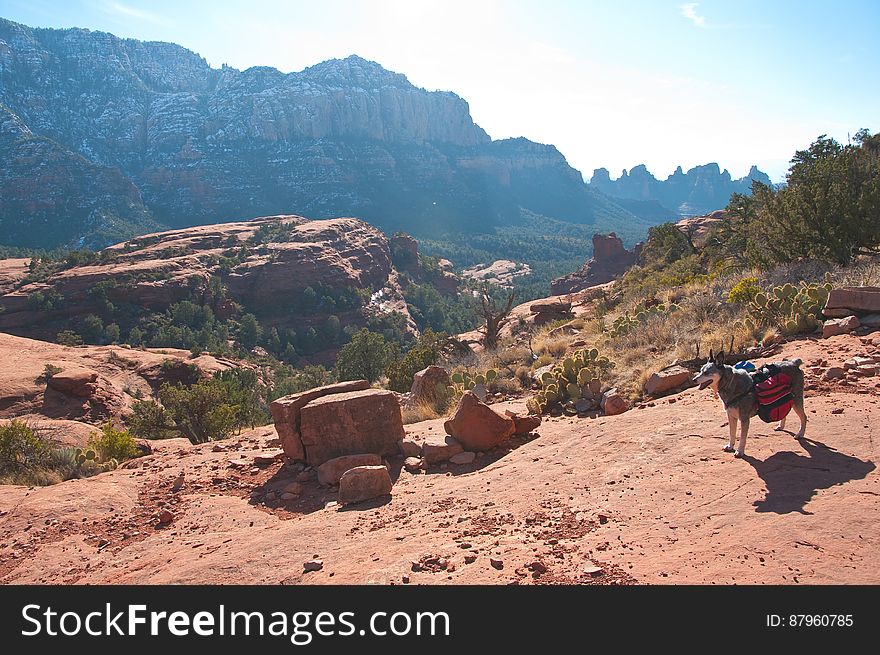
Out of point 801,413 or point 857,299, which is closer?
point 801,413

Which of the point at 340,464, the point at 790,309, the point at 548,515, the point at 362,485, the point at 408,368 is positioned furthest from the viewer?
the point at 408,368

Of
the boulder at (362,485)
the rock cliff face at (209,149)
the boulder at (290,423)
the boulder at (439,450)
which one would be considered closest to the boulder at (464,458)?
the boulder at (439,450)

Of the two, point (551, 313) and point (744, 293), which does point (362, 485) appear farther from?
point (551, 313)

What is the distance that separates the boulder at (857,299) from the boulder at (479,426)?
6220 millimetres

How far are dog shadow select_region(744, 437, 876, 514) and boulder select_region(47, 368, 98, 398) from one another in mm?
27746

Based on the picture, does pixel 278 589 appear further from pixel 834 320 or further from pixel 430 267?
pixel 430 267

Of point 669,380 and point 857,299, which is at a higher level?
point 857,299

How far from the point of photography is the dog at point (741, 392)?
17.2 ft

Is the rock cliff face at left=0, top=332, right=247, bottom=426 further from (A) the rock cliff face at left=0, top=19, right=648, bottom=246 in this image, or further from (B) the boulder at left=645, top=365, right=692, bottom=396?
(A) the rock cliff face at left=0, top=19, right=648, bottom=246

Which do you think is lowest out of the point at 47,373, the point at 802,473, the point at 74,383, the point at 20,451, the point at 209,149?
the point at 74,383

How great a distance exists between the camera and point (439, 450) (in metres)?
7.87

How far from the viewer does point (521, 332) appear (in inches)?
1033

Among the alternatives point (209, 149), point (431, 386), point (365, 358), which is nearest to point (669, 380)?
point (431, 386)

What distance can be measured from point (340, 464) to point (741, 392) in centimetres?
558
